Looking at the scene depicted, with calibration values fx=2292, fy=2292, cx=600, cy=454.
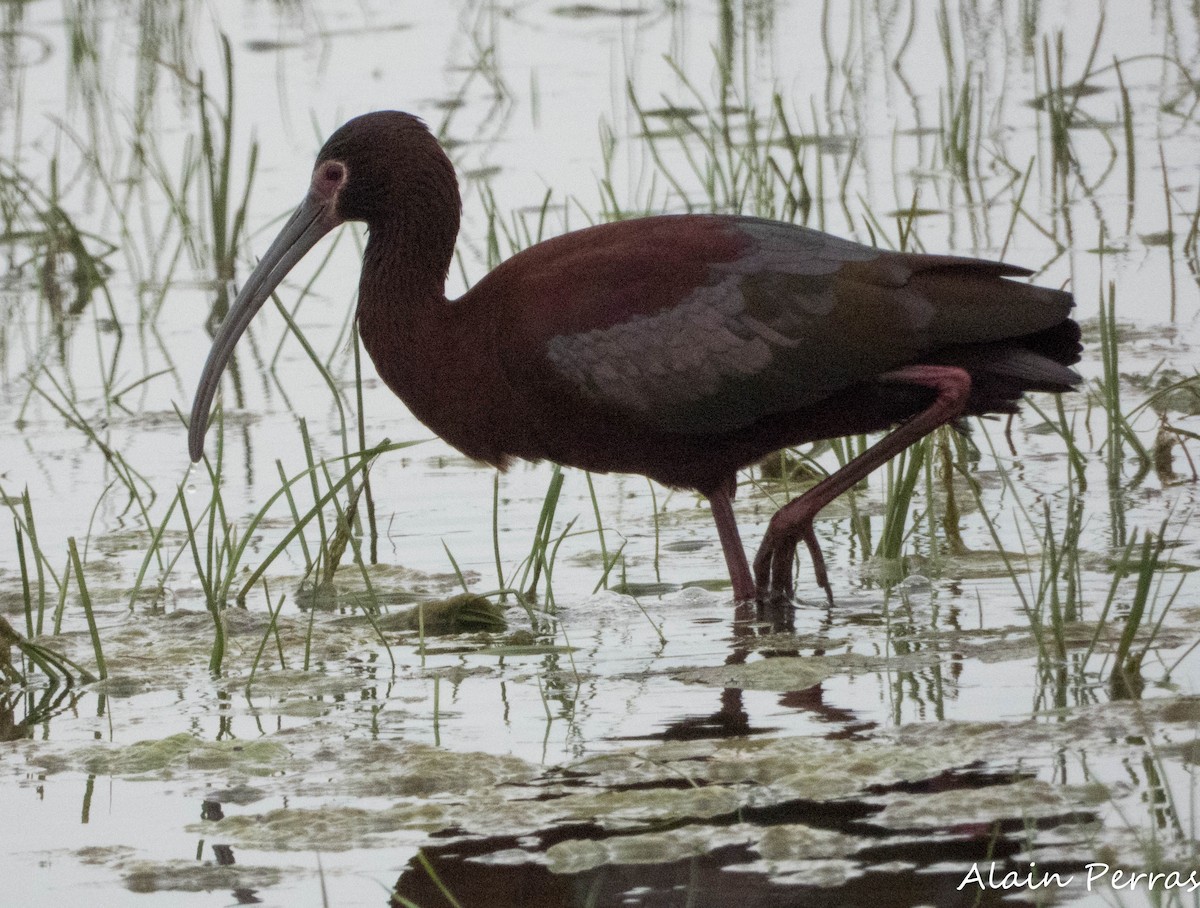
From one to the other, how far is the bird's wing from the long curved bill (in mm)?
819

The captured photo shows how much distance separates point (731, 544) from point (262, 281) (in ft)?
4.93

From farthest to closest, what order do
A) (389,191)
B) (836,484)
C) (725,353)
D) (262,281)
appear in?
(262,281) → (389,191) → (836,484) → (725,353)

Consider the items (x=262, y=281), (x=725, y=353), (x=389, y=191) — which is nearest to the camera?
(x=725, y=353)

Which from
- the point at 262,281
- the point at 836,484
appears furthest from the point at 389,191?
the point at 836,484

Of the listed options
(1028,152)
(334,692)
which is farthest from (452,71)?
(334,692)

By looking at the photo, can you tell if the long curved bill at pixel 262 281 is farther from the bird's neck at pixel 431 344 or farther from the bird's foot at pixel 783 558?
the bird's foot at pixel 783 558

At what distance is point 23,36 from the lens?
43.2ft

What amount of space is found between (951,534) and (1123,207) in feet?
11.3

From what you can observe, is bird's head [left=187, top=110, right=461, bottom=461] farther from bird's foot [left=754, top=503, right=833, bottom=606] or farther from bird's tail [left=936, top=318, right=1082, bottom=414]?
bird's tail [left=936, top=318, right=1082, bottom=414]

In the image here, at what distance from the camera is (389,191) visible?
6.09 m

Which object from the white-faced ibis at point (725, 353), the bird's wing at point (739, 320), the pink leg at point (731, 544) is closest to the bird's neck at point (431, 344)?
the white-faced ibis at point (725, 353)

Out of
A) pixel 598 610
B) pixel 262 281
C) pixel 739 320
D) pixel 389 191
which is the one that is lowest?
pixel 598 610

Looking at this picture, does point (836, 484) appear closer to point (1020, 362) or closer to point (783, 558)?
point (783, 558)

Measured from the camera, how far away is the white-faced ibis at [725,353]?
18.2 feet
